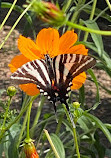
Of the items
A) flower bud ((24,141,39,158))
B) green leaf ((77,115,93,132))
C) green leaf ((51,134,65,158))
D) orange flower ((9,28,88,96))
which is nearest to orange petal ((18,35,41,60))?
orange flower ((9,28,88,96))

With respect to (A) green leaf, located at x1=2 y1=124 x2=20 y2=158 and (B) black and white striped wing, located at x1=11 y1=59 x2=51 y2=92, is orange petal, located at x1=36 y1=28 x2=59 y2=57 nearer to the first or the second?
(B) black and white striped wing, located at x1=11 y1=59 x2=51 y2=92

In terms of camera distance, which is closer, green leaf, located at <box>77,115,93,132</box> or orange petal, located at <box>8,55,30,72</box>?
orange petal, located at <box>8,55,30,72</box>

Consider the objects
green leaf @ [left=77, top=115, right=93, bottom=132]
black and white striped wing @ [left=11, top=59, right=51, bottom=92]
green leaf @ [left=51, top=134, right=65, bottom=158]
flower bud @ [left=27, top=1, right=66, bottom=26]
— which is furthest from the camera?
green leaf @ [left=77, top=115, right=93, bottom=132]

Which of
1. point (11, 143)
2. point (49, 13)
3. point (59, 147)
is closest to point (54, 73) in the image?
point (49, 13)

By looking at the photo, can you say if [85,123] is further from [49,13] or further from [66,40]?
[49,13]

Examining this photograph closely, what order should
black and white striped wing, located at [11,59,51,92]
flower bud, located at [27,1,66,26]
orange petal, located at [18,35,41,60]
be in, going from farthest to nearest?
orange petal, located at [18,35,41,60]
black and white striped wing, located at [11,59,51,92]
flower bud, located at [27,1,66,26]

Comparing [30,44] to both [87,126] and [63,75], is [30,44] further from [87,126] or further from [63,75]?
[87,126]
